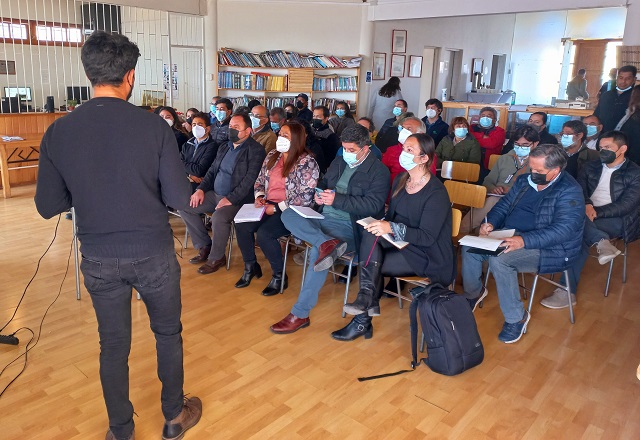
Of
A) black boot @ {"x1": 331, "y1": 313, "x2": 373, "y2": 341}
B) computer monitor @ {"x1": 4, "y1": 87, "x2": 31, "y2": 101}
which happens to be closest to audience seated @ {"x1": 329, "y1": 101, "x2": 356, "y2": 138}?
black boot @ {"x1": 331, "y1": 313, "x2": 373, "y2": 341}

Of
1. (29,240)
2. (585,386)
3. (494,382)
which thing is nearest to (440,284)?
(494,382)

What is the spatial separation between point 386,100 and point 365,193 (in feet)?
19.8

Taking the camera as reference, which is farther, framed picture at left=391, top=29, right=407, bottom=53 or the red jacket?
framed picture at left=391, top=29, right=407, bottom=53

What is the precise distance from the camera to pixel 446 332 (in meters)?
2.97

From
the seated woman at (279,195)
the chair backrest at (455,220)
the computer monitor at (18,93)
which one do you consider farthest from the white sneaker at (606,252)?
the computer monitor at (18,93)

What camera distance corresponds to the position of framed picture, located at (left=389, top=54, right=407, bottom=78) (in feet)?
34.2

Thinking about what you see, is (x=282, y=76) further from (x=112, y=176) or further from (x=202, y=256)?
(x=112, y=176)

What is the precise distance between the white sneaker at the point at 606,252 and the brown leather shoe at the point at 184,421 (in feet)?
10.2

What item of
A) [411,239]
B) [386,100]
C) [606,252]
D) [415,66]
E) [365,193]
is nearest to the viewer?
[411,239]

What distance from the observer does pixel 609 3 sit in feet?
23.0

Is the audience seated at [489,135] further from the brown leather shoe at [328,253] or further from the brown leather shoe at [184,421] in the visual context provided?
the brown leather shoe at [184,421]

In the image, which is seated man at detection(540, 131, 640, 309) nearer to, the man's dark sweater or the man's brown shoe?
the man's brown shoe

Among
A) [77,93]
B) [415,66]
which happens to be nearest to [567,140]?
[415,66]

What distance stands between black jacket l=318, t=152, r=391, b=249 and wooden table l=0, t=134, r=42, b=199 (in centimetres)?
464
